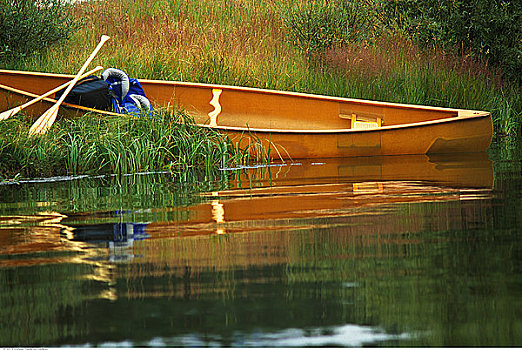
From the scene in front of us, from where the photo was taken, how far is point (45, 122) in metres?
9.36

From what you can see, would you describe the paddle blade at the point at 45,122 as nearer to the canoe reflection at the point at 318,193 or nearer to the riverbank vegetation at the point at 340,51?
the canoe reflection at the point at 318,193

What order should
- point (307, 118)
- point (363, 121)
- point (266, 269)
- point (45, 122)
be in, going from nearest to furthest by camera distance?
point (266, 269) → point (45, 122) → point (363, 121) → point (307, 118)

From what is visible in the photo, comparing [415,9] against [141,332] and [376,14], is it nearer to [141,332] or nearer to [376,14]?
[376,14]

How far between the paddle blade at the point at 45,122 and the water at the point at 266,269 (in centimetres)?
296

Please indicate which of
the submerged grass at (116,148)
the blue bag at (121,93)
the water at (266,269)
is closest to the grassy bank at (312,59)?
the blue bag at (121,93)

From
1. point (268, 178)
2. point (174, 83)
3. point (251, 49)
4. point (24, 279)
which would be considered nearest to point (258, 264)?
point (24, 279)

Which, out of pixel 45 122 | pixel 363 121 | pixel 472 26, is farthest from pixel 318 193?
pixel 472 26

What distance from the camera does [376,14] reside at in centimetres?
1555

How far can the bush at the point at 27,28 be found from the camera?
1379cm

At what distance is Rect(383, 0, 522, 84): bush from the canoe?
3558 millimetres

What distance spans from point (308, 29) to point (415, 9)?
Answer: 2075mm

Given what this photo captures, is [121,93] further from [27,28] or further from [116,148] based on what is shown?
[27,28]

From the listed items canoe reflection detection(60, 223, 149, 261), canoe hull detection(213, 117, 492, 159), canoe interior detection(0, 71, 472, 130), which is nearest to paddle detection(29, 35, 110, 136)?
canoe interior detection(0, 71, 472, 130)

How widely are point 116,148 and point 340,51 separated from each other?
602 cm
